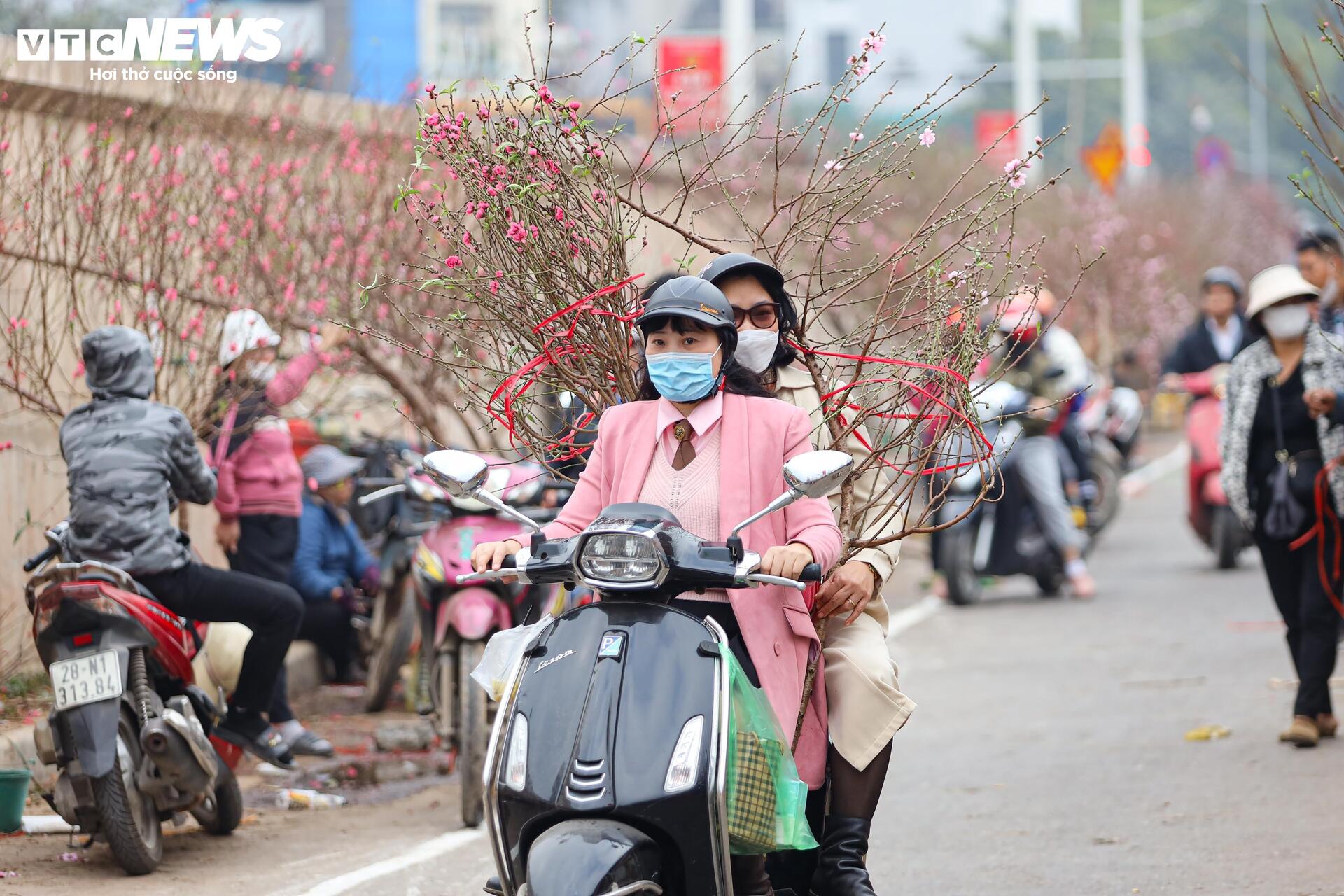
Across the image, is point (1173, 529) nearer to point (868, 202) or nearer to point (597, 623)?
point (868, 202)

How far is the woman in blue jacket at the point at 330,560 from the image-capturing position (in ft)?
32.0

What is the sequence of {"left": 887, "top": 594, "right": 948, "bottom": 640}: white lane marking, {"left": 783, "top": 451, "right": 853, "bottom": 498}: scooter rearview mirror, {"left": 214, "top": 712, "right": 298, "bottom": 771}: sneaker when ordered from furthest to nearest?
{"left": 887, "top": 594, "right": 948, "bottom": 640}: white lane marking
{"left": 214, "top": 712, "right": 298, "bottom": 771}: sneaker
{"left": 783, "top": 451, "right": 853, "bottom": 498}: scooter rearview mirror

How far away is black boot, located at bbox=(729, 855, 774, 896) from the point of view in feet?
13.7

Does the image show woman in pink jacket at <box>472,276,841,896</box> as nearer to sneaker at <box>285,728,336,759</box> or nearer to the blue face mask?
the blue face mask

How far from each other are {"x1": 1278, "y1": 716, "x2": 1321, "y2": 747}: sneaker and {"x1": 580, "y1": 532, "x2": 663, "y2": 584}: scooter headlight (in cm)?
478

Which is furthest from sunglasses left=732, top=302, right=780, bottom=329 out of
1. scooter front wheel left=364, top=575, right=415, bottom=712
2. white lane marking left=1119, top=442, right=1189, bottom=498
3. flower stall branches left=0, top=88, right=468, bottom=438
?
white lane marking left=1119, top=442, right=1189, bottom=498

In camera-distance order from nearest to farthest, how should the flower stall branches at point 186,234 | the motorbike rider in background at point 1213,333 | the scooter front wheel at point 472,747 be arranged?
the scooter front wheel at point 472,747 → the flower stall branches at point 186,234 → the motorbike rider in background at point 1213,333

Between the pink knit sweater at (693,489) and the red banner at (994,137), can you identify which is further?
the red banner at (994,137)

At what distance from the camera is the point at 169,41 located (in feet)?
31.1

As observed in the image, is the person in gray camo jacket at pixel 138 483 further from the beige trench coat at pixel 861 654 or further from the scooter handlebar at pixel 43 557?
the beige trench coat at pixel 861 654

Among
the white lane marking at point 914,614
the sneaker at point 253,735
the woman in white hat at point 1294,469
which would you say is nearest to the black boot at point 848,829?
the sneaker at point 253,735

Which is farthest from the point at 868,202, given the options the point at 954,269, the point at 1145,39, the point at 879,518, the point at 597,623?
the point at 1145,39

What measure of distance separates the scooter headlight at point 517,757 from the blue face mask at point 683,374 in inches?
35.5

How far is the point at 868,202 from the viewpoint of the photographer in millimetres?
5797
